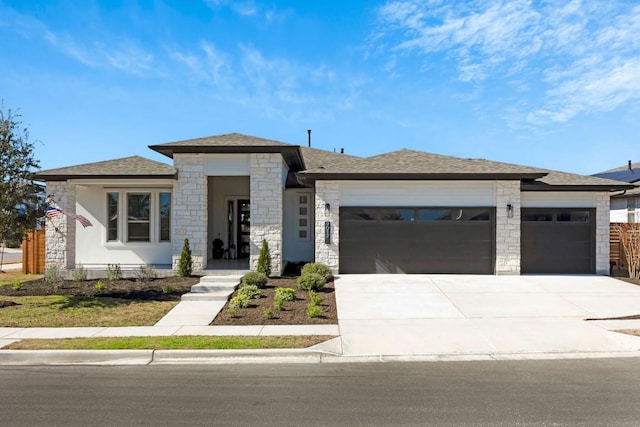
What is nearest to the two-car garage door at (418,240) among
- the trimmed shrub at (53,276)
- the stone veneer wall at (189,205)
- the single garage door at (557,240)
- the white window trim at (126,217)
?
the single garage door at (557,240)

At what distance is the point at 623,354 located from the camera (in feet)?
23.1

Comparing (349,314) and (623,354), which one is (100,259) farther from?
(623,354)

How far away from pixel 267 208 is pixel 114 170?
5.68 m

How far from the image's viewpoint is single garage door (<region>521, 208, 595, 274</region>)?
14.8 meters

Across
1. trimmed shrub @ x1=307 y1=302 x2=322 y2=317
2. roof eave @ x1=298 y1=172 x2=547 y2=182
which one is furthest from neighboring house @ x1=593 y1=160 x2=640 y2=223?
trimmed shrub @ x1=307 y1=302 x2=322 y2=317

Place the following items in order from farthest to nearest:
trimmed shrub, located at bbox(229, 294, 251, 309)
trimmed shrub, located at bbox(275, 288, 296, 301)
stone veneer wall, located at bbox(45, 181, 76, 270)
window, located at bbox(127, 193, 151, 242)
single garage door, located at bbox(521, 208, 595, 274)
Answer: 1. window, located at bbox(127, 193, 151, 242)
2. stone veneer wall, located at bbox(45, 181, 76, 270)
3. single garage door, located at bbox(521, 208, 595, 274)
4. trimmed shrub, located at bbox(275, 288, 296, 301)
5. trimmed shrub, located at bbox(229, 294, 251, 309)

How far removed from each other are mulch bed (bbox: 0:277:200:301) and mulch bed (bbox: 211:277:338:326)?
2.42 m

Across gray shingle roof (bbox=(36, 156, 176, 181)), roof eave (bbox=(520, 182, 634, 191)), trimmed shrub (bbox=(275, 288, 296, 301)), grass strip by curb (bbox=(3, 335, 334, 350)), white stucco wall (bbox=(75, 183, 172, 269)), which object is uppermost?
gray shingle roof (bbox=(36, 156, 176, 181))

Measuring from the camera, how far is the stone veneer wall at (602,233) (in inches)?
573

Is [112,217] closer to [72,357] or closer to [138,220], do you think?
[138,220]

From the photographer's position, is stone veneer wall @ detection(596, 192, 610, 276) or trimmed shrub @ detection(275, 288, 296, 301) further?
stone veneer wall @ detection(596, 192, 610, 276)

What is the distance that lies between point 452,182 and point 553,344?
7654 mm

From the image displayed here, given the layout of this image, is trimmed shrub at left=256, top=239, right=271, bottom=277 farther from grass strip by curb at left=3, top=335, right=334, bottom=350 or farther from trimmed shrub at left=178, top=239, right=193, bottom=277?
grass strip by curb at left=3, top=335, right=334, bottom=350

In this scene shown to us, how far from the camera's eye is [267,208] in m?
14.1
